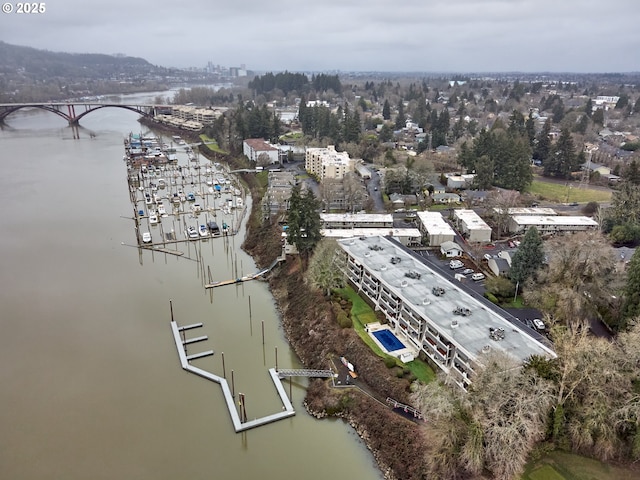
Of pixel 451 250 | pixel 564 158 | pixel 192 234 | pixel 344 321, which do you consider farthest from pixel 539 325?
pixel 564 158

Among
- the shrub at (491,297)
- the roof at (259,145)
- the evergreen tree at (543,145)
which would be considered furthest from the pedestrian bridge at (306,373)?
the evergreen tree at (543,145)

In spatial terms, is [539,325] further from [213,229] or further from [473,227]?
[213,229]

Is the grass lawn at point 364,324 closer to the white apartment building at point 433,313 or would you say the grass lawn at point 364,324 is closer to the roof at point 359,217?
the white apartment building at point 433,313

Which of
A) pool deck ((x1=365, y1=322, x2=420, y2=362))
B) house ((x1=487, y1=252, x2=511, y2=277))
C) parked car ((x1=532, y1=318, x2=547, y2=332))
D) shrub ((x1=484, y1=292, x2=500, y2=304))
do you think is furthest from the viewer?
house ((x1=487, y1=252, x2=511, y2=277))

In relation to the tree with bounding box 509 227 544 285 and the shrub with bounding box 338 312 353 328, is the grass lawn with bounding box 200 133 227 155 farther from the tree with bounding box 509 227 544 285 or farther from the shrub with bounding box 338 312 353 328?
the tree with bounding box 509 227 544 285

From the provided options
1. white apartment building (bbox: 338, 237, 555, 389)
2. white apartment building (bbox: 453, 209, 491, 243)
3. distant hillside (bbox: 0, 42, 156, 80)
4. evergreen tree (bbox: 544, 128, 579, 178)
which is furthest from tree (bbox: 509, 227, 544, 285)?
distant hillside (bbox: 0, 42, 156, 80)

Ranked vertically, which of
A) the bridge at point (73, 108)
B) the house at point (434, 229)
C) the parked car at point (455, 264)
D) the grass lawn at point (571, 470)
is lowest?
the grass lawn at point (571, 470)
